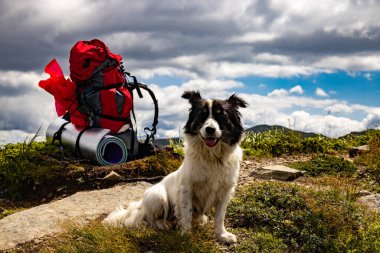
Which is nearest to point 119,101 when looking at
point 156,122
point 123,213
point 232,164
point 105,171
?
point 156,122

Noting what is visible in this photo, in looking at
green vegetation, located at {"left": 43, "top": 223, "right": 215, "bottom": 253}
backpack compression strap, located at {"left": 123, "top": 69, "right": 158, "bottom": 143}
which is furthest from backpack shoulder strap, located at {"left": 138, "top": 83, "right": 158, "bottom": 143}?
green vegetation, located at {"left": 43, "top": 223, "right": 215, "bottom": 253}

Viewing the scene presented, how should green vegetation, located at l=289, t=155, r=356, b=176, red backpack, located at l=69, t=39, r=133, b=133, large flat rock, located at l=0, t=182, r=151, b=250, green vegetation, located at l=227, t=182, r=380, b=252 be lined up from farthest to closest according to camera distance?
red backpack, located at l=69, t=39, r=133, b=133 < green vegetation, located at l=289, t=155, r=356, b=176 < large flat rock, located at l=0, t=182, r=151, b=250 < green vegetation, located at l=227, t=182, r=380, b=252

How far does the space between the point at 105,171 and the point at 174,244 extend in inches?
147

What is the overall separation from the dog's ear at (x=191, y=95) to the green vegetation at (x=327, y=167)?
168 inches

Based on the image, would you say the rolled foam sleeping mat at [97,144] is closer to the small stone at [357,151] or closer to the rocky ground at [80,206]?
the rocky ground at [80,206]

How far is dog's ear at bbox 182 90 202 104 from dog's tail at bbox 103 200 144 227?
1325 millimetres

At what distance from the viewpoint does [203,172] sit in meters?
4.93

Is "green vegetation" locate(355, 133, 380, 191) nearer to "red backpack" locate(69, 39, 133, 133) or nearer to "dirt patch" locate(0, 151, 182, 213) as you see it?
"dirt patch" locate(0, 151, 182, 213)

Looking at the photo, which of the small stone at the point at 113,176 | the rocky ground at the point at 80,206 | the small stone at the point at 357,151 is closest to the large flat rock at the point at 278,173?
the rocky ground at the point at 80,206

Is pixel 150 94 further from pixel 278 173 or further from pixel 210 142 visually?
pixel 210 142

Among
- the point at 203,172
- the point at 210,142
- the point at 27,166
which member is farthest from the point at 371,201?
the point at 27,166

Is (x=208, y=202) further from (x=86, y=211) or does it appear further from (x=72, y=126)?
(x=72, y=126)

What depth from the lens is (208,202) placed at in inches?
199

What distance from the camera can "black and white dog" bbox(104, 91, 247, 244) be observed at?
4.87 m
